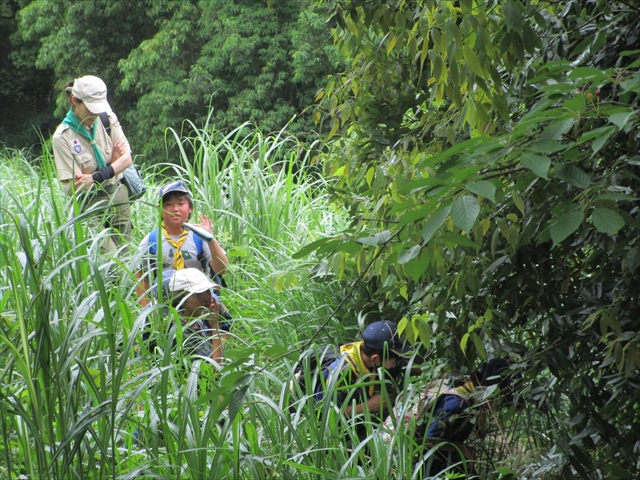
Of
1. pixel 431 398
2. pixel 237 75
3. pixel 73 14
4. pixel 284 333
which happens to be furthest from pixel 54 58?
pixel 431 398

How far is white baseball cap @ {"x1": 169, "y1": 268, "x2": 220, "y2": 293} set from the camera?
171 inches

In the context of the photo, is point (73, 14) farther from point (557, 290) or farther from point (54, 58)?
point (557, 290)

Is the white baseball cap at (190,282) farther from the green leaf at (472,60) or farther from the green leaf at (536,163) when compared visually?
the green leaf at (536,163)

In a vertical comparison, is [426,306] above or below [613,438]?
above

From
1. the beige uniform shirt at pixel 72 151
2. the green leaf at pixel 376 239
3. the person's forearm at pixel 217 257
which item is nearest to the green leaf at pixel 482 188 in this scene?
the green leaf at pixel 376 239

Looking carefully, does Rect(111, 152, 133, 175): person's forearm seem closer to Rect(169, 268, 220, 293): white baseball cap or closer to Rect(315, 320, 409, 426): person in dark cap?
Rect(169, 268, 220, 293): white baseball cap

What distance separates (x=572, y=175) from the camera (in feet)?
5.62

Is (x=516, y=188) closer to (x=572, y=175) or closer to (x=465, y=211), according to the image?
(x=572, y=175)

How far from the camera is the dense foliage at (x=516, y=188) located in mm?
1748

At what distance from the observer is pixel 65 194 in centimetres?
577

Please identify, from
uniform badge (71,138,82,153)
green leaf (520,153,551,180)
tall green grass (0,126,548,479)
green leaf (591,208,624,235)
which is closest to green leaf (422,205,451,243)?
green leaf (520,153,551,180)

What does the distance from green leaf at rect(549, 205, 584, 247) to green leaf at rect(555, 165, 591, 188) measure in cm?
7

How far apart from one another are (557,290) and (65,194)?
3883 millimetres

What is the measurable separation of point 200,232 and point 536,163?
337cm
